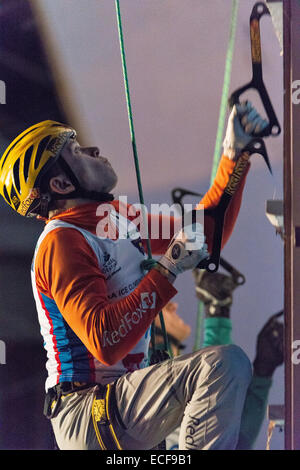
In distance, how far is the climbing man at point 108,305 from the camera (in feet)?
4.51

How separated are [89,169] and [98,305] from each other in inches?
15.8

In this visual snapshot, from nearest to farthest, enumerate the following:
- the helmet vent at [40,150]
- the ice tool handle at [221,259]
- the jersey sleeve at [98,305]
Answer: the jersey sleeve at [98,305] < the helmet vent at [40,150] < the ice tool handle at [221,259]

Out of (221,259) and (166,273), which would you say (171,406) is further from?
(221,259)

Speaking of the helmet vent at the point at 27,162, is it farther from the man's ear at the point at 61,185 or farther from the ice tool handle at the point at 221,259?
the ice tool handle at the point at 221,259

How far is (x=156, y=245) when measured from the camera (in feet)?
5.52

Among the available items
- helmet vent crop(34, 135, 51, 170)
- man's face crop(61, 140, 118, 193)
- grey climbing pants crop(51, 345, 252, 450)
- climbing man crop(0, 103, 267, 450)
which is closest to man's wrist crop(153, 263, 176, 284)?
climbing man crop(0, 103, 267, 450)

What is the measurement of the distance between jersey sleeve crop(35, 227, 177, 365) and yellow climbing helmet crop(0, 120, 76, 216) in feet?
0.76

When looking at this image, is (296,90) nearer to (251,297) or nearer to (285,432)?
(251,297)

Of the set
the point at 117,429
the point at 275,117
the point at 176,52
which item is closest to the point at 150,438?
the point at 117,429

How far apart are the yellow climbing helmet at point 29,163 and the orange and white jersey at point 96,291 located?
0.32 ft

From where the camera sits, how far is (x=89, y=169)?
1.59m

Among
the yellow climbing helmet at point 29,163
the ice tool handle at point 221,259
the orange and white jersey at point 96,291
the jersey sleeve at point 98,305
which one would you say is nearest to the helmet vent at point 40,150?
the yellow climbing helmet at point 29,163

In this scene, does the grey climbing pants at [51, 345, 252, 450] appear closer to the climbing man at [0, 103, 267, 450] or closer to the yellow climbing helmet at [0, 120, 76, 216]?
the climbing man at [0, 103, 267, 450]

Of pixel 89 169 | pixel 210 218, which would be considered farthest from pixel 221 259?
pixel 89 169
